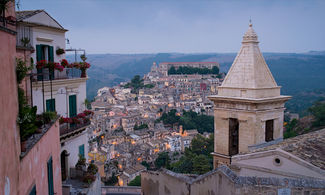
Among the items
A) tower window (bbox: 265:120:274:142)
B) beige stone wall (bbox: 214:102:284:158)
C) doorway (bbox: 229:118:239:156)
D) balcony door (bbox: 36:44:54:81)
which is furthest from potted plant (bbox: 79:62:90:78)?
tower window (bbox: 265:120:274:142)

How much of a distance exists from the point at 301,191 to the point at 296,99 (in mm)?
124355

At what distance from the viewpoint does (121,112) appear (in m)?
103

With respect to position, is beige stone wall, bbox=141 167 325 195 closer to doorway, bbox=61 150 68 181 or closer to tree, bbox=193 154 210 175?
doorway, bbox=61 150 68 181

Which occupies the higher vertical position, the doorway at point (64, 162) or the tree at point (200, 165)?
the doorway at point (64, 162)

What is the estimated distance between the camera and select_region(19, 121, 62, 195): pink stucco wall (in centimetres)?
453

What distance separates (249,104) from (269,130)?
4.24ft

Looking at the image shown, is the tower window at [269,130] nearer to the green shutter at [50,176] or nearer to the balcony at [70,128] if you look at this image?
the green shutter at [50,176]

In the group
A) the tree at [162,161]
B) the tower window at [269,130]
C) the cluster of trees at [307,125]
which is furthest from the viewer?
the tree at [162,161]

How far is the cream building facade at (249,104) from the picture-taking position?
9375 millimetres

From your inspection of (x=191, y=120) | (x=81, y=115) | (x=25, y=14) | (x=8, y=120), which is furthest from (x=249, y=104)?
(x=191, y=120)

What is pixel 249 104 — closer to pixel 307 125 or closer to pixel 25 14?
pixel 25 14

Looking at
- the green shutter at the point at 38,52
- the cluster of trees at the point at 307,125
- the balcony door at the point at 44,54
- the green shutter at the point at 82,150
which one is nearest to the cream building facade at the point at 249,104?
the balcony door at the point at 44,54

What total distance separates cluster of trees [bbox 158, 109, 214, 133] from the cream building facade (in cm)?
7703

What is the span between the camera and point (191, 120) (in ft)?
301
